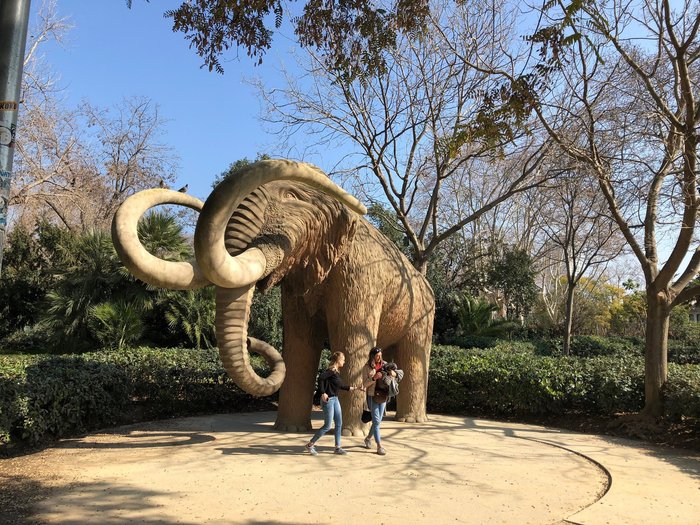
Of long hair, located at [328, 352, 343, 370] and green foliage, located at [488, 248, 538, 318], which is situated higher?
green foliage, located at [488, 248, 538, 318]

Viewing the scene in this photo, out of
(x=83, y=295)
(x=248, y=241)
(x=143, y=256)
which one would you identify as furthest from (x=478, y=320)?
(x=143, y=256)

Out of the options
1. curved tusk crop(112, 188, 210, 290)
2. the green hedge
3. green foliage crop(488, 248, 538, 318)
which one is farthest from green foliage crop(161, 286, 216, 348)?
green foliage crop(488, 248, 538, 318)

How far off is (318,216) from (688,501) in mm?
4274

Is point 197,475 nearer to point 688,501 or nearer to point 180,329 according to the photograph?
point 688,501

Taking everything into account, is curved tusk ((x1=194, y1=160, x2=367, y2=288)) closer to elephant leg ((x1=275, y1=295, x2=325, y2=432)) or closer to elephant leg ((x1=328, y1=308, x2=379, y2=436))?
elephant leg ((x1=328, y1=308, x2=379, y2=436))

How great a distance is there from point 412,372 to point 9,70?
6435 mm

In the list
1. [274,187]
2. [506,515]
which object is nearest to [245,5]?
[274,187]

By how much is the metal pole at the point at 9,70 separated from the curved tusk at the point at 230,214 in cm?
150

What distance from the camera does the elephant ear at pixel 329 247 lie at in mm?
6164

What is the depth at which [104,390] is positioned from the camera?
7.28 meters

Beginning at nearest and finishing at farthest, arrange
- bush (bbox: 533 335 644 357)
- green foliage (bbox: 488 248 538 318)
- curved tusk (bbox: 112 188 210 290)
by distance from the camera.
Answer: curved tusk (bbox: 112 188 210 290) → bush (bbox: 533 335 644 357) → green foliage (bbox: 488 248 538 318)

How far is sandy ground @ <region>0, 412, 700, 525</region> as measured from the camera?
413cm

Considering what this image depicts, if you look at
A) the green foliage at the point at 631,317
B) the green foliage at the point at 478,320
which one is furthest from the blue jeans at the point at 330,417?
the green foliage at the point at 631,317

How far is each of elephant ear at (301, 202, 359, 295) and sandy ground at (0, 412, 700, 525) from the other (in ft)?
6.17
